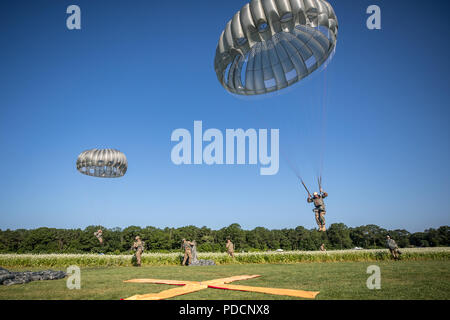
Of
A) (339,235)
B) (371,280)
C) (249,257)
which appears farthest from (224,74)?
(339,235)

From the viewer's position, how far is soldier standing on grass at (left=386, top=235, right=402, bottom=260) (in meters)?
15.7

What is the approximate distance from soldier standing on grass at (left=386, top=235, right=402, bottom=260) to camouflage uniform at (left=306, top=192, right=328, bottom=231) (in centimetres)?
721

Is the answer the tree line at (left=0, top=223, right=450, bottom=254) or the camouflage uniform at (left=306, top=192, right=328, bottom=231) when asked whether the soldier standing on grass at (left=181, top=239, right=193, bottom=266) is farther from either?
the tree line at (left=0, top=223, right=450, bottom=254)

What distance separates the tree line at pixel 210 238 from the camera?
1625 inches

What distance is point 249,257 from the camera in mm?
17562

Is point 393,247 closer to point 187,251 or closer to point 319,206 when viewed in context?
point 319,206

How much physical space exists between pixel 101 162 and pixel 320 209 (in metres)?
17.1

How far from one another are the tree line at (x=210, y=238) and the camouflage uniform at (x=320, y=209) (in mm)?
28940

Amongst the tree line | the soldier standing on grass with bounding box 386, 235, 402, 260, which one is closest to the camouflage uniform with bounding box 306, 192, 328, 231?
the soldier standing on grass with bounding box 386, 235, 402, 260

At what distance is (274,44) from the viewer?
12344 mm

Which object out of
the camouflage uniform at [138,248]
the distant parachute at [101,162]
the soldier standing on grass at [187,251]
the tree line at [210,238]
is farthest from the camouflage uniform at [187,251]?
the tree line at [210,238]

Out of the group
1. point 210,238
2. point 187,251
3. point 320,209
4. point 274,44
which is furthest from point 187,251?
point 210,238
